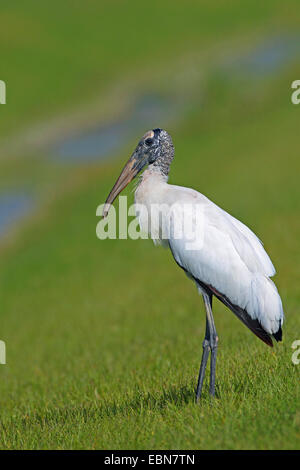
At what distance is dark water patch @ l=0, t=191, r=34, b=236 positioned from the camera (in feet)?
73.6

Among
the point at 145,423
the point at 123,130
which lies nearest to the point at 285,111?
the point at 123,130

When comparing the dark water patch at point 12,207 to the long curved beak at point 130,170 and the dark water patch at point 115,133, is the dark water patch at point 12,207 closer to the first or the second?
the dark water patch at point 115,133

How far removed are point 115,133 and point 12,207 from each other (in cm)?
965

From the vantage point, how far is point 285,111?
1142 inches

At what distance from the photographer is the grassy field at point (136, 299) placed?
18.4 feet

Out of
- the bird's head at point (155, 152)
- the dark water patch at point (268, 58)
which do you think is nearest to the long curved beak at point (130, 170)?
the bird's head at point (155, 152)

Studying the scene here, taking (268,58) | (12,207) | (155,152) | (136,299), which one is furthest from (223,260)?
(268,58)

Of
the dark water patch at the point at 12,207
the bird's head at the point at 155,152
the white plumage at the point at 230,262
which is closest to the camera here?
the white plumage at the point at 230,262

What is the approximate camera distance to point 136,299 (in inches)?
558

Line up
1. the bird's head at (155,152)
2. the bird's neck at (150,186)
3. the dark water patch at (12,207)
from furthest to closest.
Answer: the dark water patch at (12,207) < the bird's head at (155,152) < the bird's neck at (150,186)

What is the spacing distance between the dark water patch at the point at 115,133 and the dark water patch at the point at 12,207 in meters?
4.21
